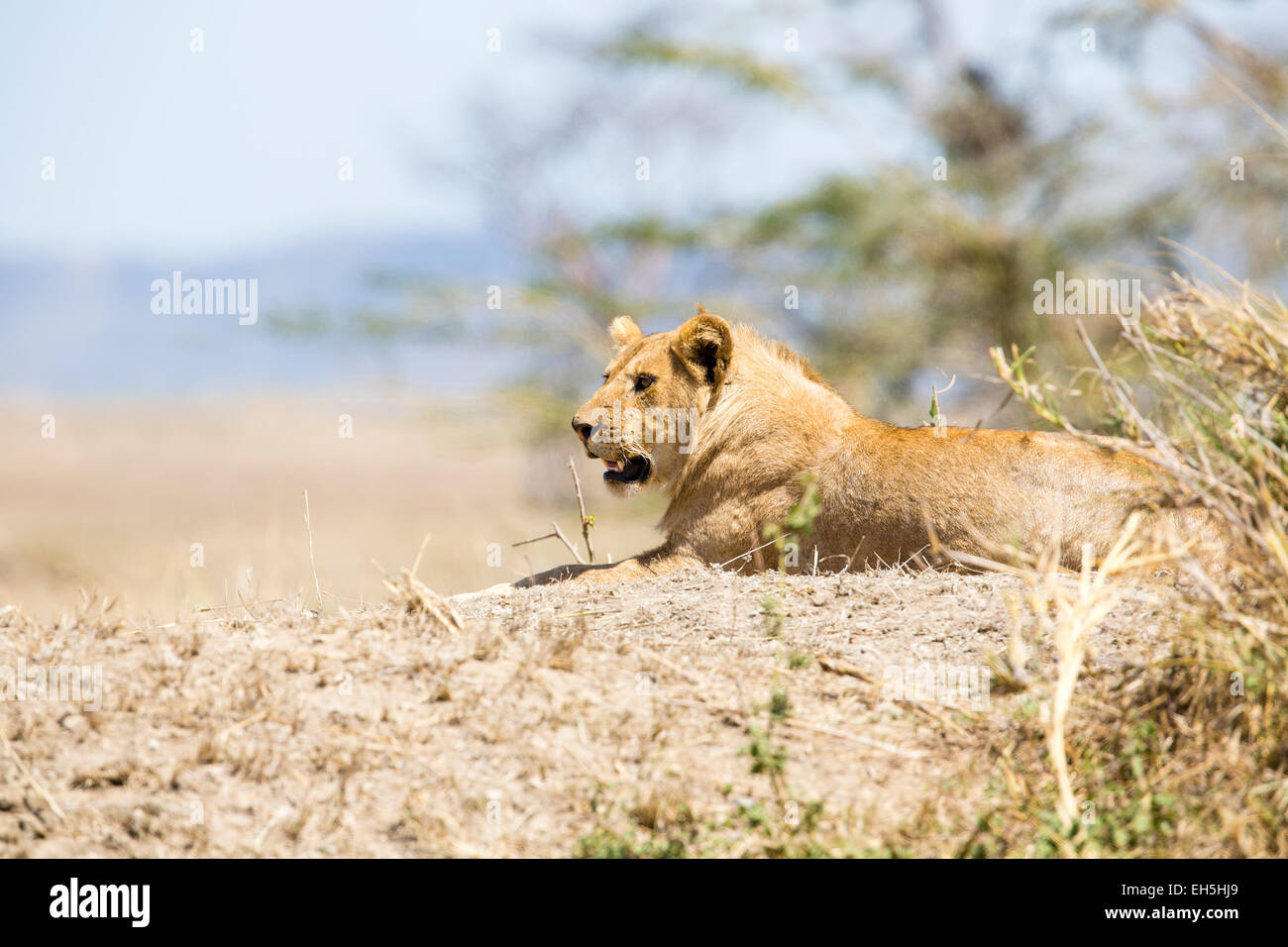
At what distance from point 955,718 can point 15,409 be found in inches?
2728

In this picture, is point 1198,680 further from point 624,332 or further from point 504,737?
point 624,332

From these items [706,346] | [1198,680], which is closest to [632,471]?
[706,346]

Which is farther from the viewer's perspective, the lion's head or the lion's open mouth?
the lion's open mouth

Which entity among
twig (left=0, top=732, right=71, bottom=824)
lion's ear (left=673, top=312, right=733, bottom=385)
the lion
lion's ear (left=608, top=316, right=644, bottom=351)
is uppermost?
lion's ear (left=608, top=316, right=644, bottom=351)

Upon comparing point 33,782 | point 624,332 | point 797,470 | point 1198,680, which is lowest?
point 33,782

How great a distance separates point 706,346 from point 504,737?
353 cm

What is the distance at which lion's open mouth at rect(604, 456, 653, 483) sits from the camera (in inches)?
285

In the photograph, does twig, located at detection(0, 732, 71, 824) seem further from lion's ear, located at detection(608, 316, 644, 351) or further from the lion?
lion's ear, located at detection(608, 316, 644, 351)

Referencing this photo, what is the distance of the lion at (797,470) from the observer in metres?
5.91

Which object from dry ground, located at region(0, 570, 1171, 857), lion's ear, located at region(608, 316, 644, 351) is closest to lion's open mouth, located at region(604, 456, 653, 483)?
lion's ear, located at region(608, 316, 644, 351)

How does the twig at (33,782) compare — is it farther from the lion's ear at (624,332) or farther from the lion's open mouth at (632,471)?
the lion's ear at (624,332)

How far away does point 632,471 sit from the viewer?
7246 millimetres

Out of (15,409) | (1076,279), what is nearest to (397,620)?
(1076,279)
